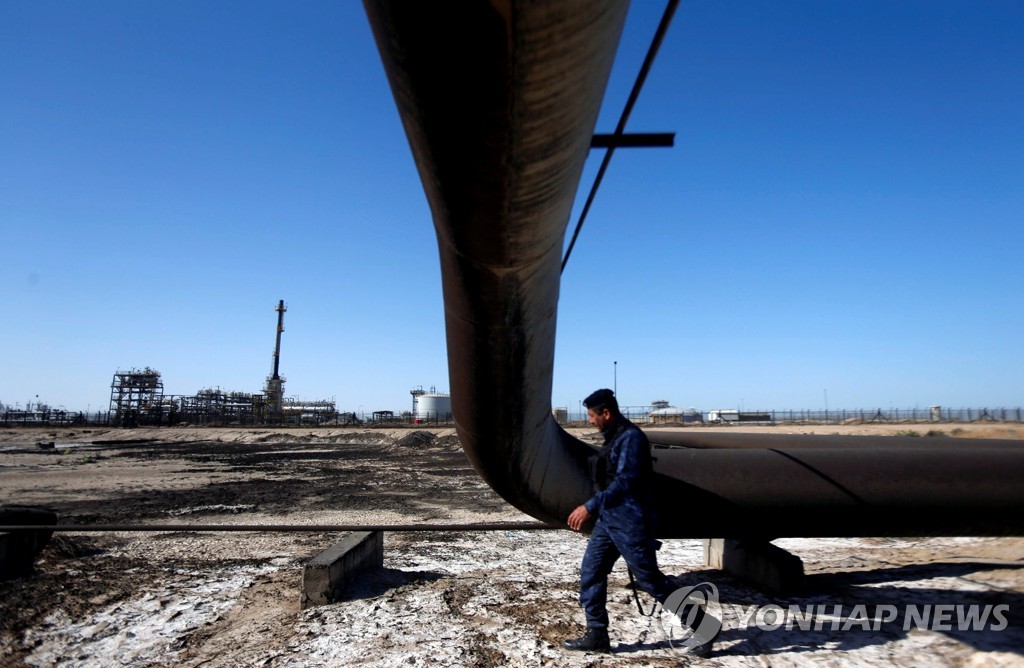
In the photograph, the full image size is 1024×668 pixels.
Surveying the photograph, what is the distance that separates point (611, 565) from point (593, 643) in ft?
1.51

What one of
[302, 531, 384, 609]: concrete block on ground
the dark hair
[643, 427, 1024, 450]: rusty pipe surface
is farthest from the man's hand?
[302, 531, 384, 609]: concrete block on ground

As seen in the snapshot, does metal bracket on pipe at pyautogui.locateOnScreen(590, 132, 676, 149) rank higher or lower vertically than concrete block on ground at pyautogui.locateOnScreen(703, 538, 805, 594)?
higher

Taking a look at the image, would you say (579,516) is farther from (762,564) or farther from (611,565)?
(762,564)

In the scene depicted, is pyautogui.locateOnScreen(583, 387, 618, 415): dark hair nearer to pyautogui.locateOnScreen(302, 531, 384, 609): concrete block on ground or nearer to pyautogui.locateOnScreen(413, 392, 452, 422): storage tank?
pyautogui.locateOnScreen(302, 531, 384, 609): concrete block on ground

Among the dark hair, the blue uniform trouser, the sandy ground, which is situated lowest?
the sandy ground

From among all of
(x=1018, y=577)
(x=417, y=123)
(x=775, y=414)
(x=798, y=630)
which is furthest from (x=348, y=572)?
(x=775, y=414)

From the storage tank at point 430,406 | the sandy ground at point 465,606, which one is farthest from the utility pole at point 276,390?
the sandy ground at point 465,606

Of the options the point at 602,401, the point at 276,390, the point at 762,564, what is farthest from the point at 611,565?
the point at 276,390

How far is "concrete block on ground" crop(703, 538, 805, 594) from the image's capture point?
14.7ft

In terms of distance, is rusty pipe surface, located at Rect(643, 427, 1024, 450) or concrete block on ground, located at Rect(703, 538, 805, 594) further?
rusty pipe surface, located at Rect(643, 427, 1024, 450)

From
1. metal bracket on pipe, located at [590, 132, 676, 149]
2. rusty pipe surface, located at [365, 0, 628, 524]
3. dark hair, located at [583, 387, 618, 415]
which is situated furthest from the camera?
dark hair, located at [583, 387, 618, 415]

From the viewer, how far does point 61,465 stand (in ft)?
65.2

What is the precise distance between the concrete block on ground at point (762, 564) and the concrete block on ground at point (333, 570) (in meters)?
3.09

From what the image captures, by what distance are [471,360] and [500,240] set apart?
0.86m
